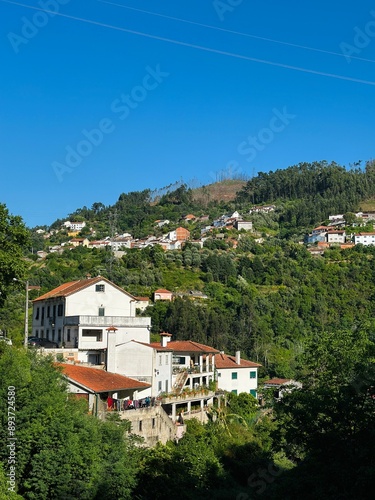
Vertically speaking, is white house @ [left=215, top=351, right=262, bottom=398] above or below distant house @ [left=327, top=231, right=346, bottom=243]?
below

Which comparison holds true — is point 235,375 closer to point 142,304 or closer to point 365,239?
point 142,304

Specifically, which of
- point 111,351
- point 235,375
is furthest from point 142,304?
point 111,351

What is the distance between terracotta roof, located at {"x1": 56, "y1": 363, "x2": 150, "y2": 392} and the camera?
31.5 meters

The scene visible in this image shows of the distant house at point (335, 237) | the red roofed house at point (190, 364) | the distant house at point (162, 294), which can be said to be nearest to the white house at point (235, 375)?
the red roofed house at point (190, 364)

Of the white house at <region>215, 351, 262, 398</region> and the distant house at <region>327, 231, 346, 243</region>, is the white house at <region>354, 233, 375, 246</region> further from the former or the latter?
the white house at <region>215, 351, 262, 398</region>

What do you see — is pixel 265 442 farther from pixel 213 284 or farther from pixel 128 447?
pixel 213 284

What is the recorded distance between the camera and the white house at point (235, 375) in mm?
55469

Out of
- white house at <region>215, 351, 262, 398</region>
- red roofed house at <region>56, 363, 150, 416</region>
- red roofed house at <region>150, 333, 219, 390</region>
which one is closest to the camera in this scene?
red roofed house at <region>56, 363, 150, 416</region>

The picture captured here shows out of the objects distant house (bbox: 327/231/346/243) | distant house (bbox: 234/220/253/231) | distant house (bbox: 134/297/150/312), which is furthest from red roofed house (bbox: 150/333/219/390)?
distant house (bbox: 234/220/253/231)

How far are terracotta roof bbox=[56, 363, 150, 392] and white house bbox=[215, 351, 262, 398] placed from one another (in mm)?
18867

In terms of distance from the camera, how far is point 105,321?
4231cm

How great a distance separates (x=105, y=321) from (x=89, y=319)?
1.05 metres

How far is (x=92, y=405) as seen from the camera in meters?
30.7

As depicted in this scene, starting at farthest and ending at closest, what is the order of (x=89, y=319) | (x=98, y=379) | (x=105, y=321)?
1. (x=105, y=321)
2. (x=89, y=319)
3. (x=98, y=379)
